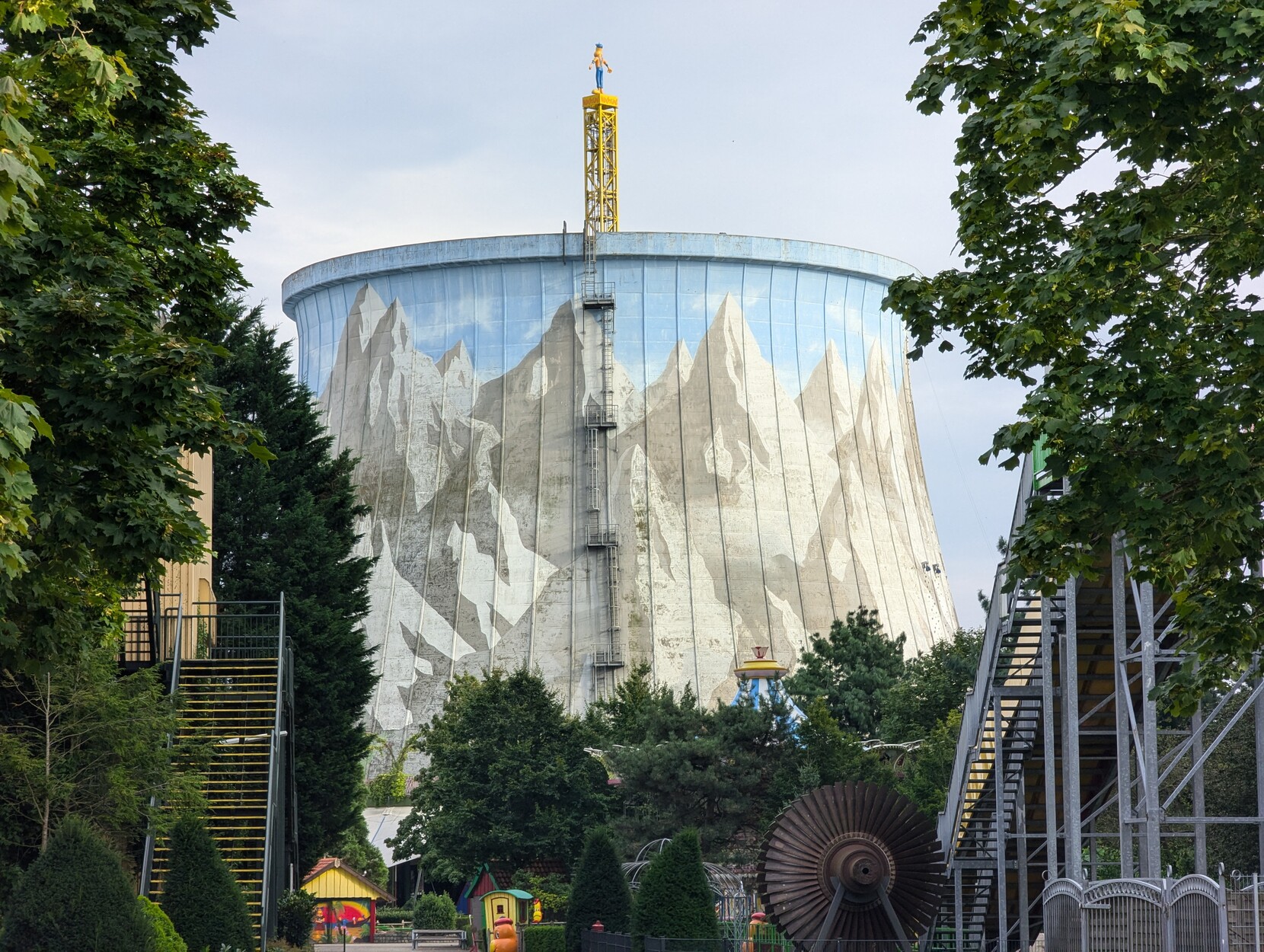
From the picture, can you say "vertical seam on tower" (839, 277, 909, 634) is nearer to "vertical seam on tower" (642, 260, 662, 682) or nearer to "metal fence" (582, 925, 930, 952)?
"vertical seam on tower" (642, 260, 662, 682)

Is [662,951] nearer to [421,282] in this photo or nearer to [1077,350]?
[1077,350]

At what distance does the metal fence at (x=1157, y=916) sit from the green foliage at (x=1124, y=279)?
1.76 metres

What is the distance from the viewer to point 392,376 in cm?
5844

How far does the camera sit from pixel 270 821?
24016 millimetres

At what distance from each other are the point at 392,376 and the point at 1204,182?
4683 cm

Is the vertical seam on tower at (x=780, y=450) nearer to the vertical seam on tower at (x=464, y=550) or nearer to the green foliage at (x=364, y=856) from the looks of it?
the vertical seam on tower at (x=464, y=550)

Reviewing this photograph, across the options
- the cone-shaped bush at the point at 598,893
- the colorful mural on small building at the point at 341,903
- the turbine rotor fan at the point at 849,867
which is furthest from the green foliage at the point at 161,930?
the colorful mural on small building at the point at 341,903

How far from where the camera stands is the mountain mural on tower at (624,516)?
55469 mm

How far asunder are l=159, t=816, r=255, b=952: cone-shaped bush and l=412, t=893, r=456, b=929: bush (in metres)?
33.6

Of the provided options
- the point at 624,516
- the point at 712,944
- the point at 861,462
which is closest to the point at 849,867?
the point at 712,944

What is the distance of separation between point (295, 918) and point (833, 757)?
15.5 meters

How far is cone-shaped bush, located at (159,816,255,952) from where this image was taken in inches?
833

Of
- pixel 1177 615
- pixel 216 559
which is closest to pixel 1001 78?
pixel 1177 615

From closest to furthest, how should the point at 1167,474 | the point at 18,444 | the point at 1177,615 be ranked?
1. the point at 18,444
2. the point at 1167,474
3. the point at 1177,615
